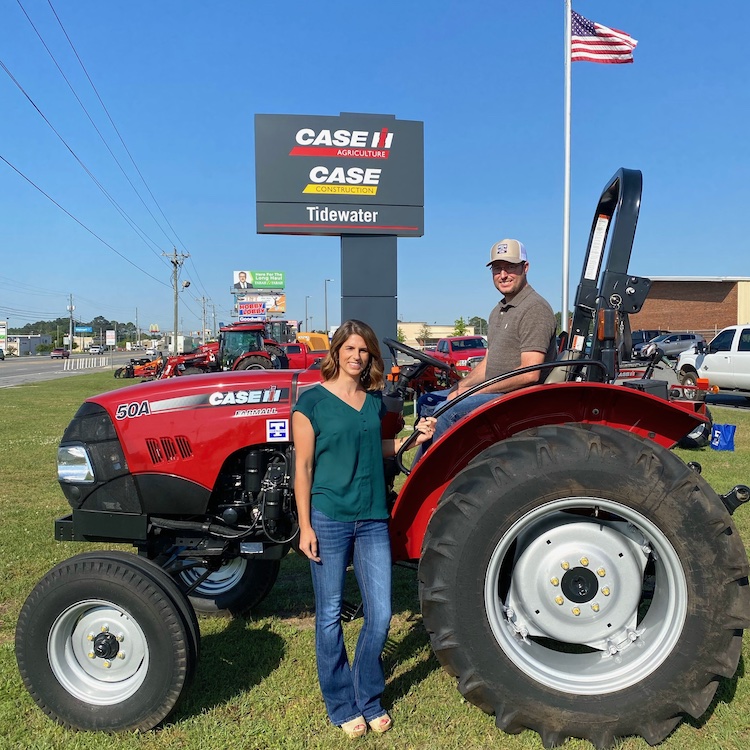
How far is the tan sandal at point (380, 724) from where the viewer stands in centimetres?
238

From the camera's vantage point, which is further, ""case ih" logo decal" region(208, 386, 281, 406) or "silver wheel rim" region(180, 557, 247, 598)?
"silver wheel rim" region(180, 557, 247, 598)

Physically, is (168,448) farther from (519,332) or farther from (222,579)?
(519,332)

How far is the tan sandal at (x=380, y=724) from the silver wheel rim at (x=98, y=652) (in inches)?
35.9

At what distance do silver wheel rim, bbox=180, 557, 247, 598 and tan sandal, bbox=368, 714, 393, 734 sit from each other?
132cm

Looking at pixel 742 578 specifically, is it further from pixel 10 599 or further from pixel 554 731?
pixel 10 599

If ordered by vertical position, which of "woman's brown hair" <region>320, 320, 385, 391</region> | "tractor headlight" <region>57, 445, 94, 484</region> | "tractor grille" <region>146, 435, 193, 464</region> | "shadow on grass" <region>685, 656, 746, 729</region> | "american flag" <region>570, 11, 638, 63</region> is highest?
"american flag" <region>570, 11, 638, 63</region>

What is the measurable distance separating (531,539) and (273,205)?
12.2 m

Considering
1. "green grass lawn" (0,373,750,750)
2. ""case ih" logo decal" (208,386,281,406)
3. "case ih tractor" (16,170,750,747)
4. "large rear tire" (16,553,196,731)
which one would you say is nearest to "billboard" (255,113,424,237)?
"green grass lawn" (0,373,750,750)

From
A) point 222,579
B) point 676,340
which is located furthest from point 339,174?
point 676,340

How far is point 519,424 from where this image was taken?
2477mm

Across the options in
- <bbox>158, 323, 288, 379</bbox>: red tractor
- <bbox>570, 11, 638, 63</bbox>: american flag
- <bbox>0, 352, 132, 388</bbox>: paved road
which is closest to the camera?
<bbox>570, 11, 638, 63</bbox>: american flag

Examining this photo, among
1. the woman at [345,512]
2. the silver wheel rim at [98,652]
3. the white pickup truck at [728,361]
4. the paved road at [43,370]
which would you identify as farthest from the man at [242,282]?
the woman at [345,512]

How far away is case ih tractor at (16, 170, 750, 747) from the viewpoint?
218cm

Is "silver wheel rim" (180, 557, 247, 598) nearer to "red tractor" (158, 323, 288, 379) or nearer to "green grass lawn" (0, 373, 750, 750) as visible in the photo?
"green grass lawn" (0, 373, 750, 750)
